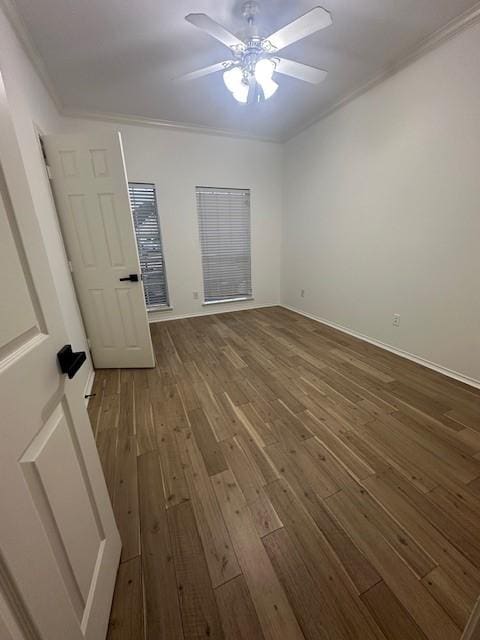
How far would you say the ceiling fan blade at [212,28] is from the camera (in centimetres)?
141

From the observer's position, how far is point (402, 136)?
2.43 m

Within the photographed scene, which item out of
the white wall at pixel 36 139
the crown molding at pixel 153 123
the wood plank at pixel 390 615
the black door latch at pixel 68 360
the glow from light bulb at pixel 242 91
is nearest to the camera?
the black door latch at pixel 68 360

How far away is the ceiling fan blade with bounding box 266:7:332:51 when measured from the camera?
4.53ft

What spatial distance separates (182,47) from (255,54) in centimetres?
66

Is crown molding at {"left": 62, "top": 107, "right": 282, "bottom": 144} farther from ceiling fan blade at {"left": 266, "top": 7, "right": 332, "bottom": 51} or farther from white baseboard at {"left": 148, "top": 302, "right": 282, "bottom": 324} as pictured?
white baseboard at {"left": 148, "top": 302, "right": 282, "bottom": 324}

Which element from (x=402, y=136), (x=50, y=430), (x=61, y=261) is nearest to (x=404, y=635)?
(x=50, y=430)

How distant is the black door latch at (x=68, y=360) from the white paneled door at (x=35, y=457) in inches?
0.5

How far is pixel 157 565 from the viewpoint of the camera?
104 centimetres

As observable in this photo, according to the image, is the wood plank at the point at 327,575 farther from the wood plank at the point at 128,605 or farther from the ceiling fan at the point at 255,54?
the ceiling fan at the point at 255,54

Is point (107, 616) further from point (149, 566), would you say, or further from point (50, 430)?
point (50, 430)

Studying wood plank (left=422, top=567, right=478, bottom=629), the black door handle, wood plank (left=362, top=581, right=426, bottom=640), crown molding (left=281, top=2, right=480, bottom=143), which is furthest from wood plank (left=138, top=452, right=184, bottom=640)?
crown molding (left=281, top=2, right=480, bottom=143)

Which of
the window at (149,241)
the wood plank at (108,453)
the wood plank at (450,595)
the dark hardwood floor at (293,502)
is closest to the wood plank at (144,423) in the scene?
the dark hardwood floor at (293,502)

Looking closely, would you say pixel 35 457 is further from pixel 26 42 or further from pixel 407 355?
pixel 407 355

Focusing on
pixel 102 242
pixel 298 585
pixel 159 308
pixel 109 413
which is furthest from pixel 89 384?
pixel 298 585
